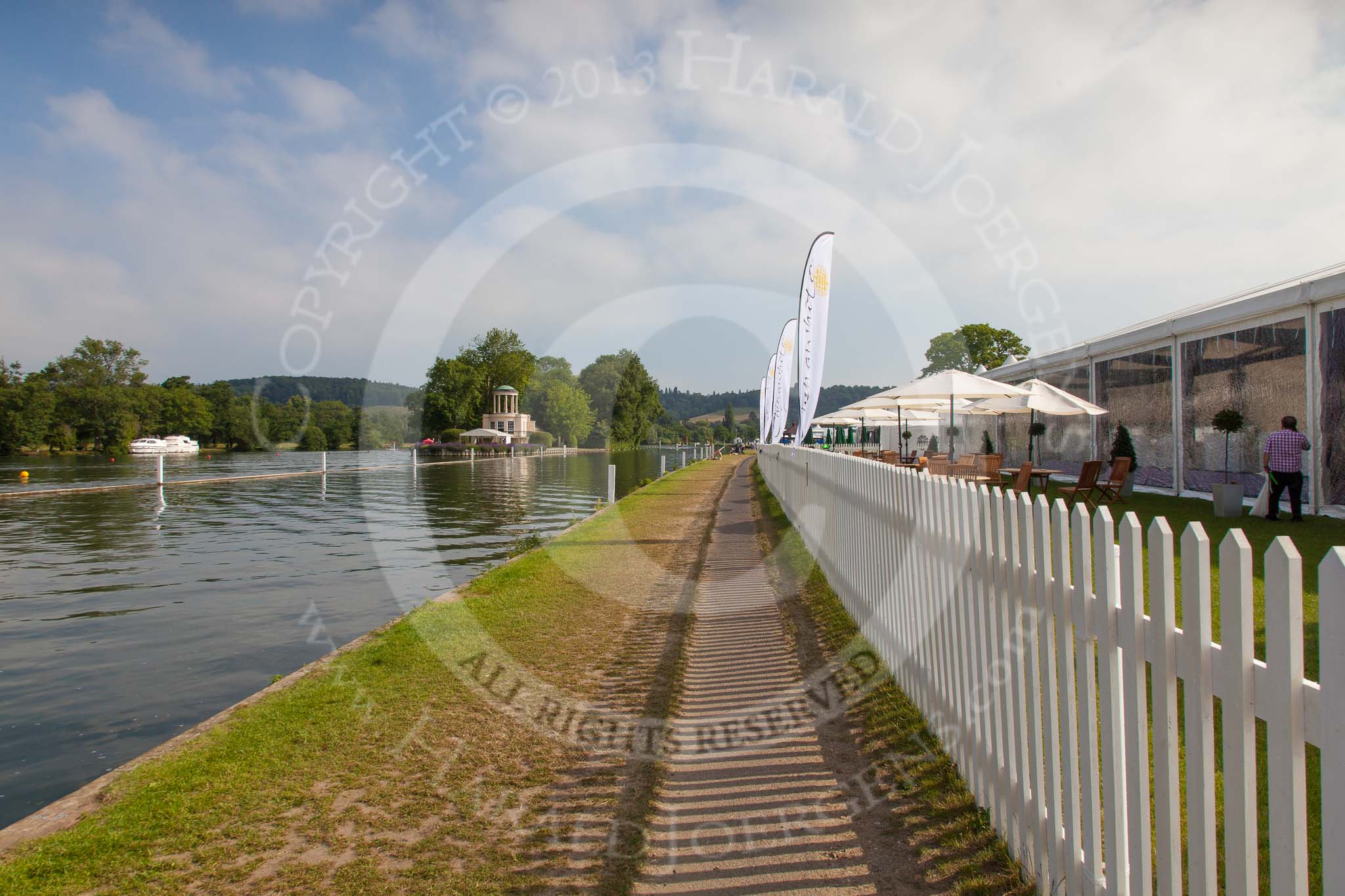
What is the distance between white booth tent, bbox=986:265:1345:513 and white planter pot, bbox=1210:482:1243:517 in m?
0.87

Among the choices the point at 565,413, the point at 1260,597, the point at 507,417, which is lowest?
the point at 1260,597

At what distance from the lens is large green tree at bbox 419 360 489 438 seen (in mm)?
86000

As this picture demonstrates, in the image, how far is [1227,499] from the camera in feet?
34.4

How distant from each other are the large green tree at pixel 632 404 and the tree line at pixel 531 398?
88mm

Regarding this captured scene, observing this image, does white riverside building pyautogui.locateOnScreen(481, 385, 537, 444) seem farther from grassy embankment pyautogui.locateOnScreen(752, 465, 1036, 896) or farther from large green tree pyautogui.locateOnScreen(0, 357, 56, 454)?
grassy embankment pyautogui.locateOnScreen(752, 465, 1036, 896)

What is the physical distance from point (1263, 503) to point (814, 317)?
23.0 ft

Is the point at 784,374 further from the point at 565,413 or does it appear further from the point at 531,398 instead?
the point at 531,398

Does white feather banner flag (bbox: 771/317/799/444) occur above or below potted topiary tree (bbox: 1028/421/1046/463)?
above

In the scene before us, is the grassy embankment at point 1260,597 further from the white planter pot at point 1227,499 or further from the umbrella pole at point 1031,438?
the umbrella pole at point 1031,438

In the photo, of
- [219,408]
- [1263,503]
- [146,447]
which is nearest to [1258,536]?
[1263,503]

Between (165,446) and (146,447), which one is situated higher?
(165,446)

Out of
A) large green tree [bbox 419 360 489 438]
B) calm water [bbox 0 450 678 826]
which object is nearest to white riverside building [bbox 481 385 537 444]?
large green tree [bbox 419 360 489 438]

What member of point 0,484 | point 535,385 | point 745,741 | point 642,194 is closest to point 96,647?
point 745,741

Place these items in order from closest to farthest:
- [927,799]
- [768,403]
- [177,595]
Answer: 1. [927,799]
2. [177,595]
3. [768,403]
